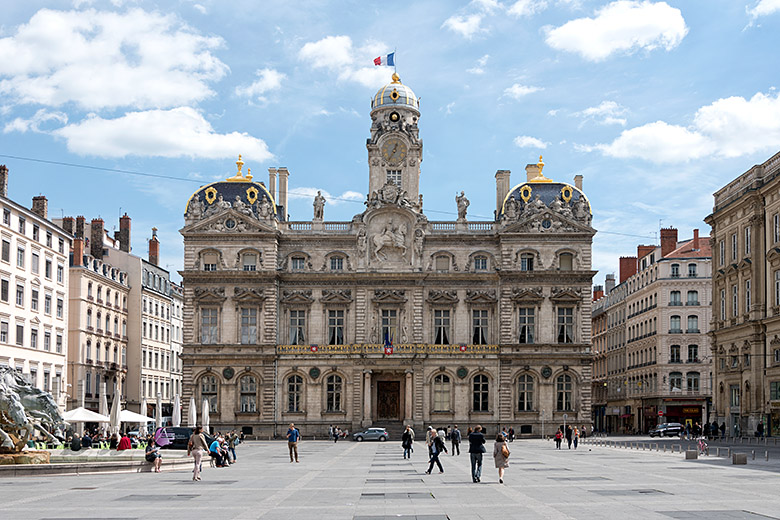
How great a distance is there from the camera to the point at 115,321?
3772 inches

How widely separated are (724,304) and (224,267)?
4066 centimetres

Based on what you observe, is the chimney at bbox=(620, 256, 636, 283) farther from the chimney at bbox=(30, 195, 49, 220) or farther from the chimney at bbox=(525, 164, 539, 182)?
the chimney at bbox=(30, 195, 49, 220)

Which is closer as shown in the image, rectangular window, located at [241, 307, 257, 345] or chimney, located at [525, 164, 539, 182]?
rectangular window, located at [241, 307, 257, 345]

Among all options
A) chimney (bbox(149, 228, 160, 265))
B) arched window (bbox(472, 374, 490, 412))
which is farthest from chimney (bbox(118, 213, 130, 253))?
arched window (bbox(472, 374, 490, 412))

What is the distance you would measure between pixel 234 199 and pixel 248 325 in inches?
436

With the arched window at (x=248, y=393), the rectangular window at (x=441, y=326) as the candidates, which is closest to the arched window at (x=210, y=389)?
the arched window at (x=248, y=393)

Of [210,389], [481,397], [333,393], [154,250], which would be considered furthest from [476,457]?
[154,250]

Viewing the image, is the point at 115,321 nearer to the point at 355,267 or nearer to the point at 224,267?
the point at 224,267

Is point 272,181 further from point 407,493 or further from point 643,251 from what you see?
point 407,493

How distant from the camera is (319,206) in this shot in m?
87.9

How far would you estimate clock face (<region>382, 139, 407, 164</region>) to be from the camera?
289 ft

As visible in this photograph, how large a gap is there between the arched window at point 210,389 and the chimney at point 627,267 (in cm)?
5685

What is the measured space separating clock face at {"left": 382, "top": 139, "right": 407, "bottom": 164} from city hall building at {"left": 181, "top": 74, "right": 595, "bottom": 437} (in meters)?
3.51

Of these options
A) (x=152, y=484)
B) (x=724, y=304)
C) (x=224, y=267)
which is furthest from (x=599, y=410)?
(x=152, y=484)
